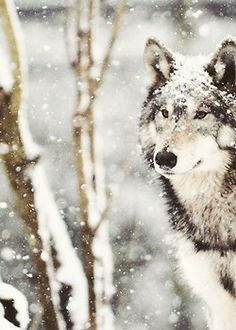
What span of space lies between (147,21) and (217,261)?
3.95 m

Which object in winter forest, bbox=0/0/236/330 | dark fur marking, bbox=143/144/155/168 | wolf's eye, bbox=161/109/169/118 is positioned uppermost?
wolf's eye, bbox=161/109/169/118

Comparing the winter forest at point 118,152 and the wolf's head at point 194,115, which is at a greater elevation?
the wolf's head at point 194,115

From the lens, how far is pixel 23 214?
210 cm

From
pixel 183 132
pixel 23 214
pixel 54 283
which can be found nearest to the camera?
pixel 23 214

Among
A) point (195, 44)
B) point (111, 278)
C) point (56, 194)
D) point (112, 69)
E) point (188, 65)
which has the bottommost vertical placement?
point (111, 278)

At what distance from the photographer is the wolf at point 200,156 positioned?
9.12 feet

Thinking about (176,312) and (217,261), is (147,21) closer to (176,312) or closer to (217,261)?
(176,312)

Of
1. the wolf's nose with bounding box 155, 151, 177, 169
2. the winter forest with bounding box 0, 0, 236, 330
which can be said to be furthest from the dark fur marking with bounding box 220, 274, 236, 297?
the winter forest with bounding box 0, 0, 236, 330

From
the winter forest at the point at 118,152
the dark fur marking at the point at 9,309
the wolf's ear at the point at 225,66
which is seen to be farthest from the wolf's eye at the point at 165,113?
the winter forest at the point at 118,152

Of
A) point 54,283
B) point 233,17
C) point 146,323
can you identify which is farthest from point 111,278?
point 54,283

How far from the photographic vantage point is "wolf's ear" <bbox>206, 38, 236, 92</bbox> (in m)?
2.83

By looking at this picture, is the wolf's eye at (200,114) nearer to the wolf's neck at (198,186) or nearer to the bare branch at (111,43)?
the wolf's neck at (198,186)

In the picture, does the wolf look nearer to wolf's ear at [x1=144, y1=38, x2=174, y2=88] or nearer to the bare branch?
wolf's ear at [x1=144, y1=38, x2=174, y2=88]

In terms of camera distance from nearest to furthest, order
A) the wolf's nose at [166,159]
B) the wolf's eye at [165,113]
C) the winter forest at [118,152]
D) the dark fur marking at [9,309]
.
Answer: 1. the dark fur marking at [9,309]
2. the wolf's nose at [166,159]
3. the wolf's eye at [165,113]
4. the winter forest at [118,152]
